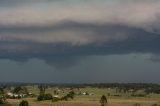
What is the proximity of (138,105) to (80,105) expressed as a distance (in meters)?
25.8

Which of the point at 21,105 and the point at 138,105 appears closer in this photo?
the point at 21,105

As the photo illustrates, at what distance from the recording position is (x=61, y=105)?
19525cm

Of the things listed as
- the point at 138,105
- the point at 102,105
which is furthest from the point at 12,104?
the point at 138,105

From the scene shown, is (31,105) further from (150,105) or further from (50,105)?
(150,105)

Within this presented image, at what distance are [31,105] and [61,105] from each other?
14792 millimetres

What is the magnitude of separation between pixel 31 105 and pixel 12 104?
1152cm

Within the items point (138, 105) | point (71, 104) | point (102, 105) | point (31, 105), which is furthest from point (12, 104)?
point (138, 105)

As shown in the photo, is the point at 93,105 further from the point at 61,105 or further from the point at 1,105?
the point at 1,105

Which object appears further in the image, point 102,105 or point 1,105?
point 102,105

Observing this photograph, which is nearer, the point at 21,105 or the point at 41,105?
the point at 21,105

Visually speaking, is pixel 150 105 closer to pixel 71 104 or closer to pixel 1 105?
pixel 71 104

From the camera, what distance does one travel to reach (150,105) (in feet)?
652

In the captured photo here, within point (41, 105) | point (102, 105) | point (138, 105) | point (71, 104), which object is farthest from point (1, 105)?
point (138, 105)

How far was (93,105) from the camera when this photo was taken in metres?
199
